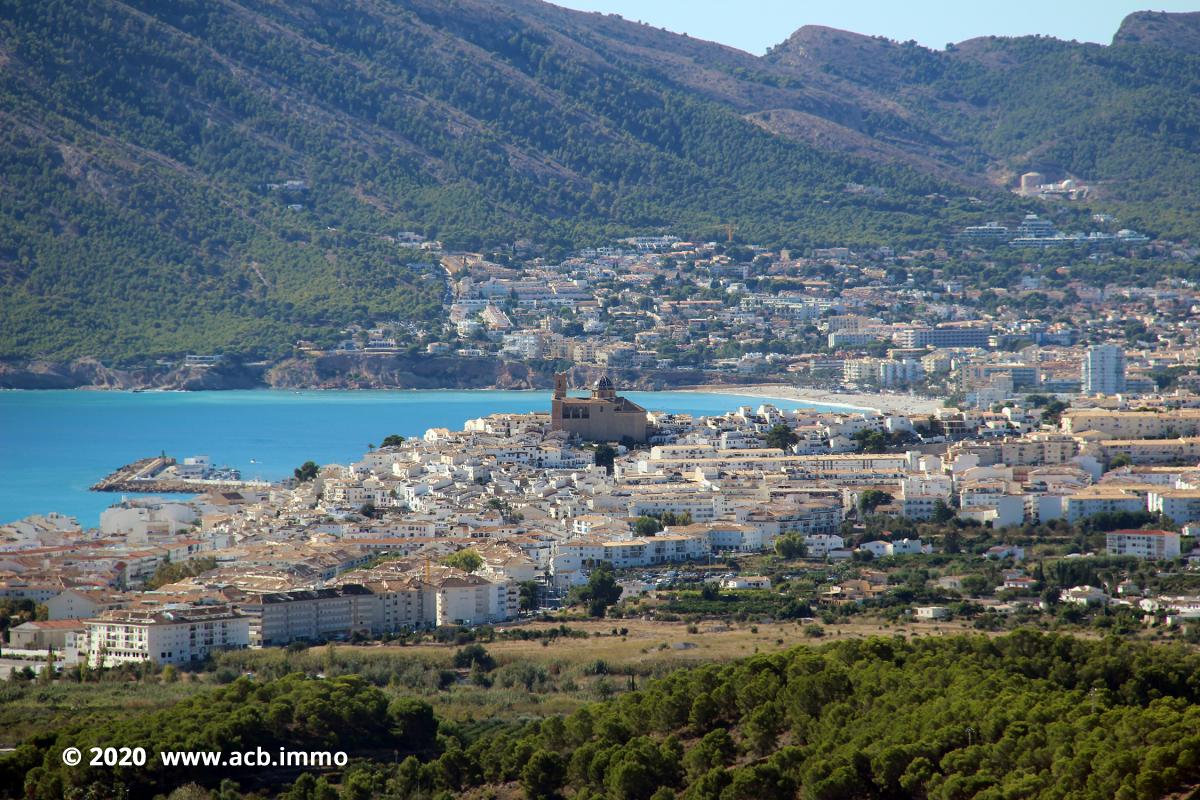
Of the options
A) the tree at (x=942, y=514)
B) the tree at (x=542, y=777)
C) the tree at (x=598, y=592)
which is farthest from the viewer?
the tree at (x=942, y=514)

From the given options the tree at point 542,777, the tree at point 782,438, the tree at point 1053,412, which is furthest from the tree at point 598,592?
the tree at point 1053,412

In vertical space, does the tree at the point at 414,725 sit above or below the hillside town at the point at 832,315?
below

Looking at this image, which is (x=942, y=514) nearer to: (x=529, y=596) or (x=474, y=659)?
(x=529, y=596)

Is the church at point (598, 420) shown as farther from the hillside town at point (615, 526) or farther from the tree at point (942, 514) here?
the tree at point (942, 514)

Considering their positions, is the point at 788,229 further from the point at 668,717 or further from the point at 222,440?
the point at 668,717

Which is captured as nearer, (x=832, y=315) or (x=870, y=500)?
(x=870, y=500)

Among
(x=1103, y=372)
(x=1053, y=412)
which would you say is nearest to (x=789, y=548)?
(x=1053, y=412)

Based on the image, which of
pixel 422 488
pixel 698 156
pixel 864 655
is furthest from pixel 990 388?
pixel 698 156
